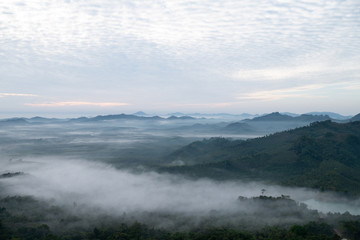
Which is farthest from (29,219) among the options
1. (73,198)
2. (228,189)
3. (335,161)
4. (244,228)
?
(335,161)

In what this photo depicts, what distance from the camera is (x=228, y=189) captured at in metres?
122

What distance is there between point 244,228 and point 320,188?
51.3 meters

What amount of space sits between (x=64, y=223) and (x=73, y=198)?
143 feet

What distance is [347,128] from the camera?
18838cm

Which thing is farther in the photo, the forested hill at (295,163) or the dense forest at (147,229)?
the forested hill at (295,163)

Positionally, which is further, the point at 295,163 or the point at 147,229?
the point at 295,163

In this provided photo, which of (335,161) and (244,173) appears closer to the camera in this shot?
(335,161)

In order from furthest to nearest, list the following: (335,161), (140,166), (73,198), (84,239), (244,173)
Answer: (140,166), (244,173), (335,161), (73,198), (84,239)

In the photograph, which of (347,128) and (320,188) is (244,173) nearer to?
(320,188)

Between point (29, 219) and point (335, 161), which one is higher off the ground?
point (335, 161)

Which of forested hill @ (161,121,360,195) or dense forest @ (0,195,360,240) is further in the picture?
forested hill @ (161,121,360,195)

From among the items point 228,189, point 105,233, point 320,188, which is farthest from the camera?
point 228,189

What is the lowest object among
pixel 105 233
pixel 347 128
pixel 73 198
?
pixel 73 198

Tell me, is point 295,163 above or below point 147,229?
above
